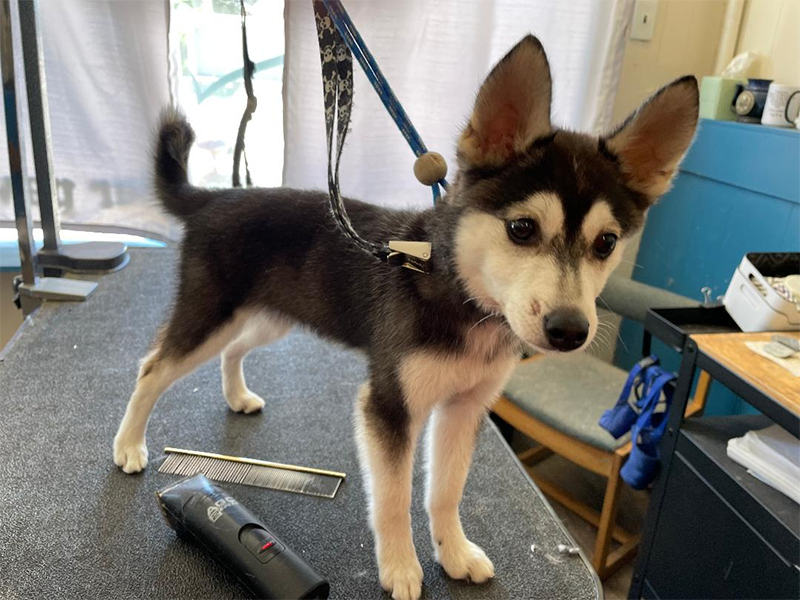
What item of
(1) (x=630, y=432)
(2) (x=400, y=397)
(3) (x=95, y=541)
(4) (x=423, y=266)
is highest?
(4) (x=423, y=266)

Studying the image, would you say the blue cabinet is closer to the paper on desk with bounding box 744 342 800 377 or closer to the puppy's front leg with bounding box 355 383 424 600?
the paper on desk with bounding box 744 342 800 377

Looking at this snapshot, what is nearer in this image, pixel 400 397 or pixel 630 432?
pixel 400 397

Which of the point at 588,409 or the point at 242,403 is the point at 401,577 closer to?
the point at 242,403

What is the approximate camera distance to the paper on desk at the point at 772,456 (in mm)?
1236

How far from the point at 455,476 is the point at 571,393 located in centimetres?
106

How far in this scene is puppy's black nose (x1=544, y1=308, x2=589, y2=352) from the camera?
2.71 feet

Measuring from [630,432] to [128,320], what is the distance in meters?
1.65

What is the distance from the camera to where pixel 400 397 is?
106 cm

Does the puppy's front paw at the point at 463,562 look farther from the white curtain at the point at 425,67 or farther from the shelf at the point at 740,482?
the white curtain at the point at 425,67

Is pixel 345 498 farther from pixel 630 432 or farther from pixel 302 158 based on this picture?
pixel 302 158

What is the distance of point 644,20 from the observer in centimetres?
247

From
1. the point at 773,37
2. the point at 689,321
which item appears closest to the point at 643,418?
the point at 689,321

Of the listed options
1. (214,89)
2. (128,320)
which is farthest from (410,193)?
(128,320)

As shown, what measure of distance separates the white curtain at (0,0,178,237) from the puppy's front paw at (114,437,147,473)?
3.32 ft
